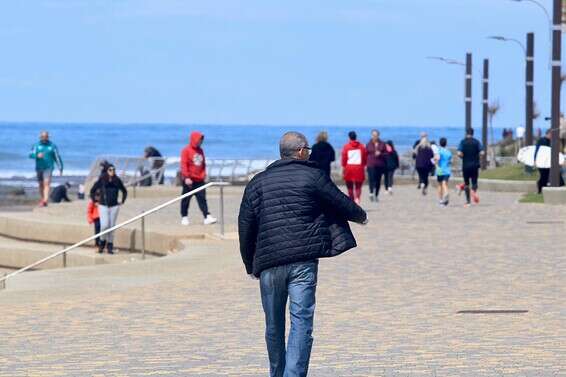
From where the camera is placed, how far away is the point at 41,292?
1734 centimetres

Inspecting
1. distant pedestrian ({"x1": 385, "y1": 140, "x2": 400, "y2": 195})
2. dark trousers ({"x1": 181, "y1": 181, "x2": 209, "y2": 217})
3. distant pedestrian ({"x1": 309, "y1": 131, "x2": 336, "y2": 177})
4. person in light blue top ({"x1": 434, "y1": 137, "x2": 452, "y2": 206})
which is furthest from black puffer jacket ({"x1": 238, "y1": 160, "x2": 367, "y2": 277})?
distant pedestrian ({"x1": 385, "y1": 140, "x2": 400, "y2": 195})

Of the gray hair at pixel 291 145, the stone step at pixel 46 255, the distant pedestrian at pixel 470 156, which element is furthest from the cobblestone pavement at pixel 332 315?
the distant pedestrian at pixel 470 156

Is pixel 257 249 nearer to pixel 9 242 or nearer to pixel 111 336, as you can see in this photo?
pixel 111 336

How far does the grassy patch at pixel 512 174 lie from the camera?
46.3 m

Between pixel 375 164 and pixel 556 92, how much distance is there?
178 inches

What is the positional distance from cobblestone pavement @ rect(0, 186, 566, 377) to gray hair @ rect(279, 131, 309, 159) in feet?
5.43

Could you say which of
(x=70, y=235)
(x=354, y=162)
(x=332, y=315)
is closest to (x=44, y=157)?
(x=354, y=162)

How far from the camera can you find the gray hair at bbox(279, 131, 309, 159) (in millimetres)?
9781

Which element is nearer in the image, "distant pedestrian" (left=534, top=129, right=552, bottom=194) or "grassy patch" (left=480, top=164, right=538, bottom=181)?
"distant pedestrian" (left=534, top=129, right=552, bottom=194)

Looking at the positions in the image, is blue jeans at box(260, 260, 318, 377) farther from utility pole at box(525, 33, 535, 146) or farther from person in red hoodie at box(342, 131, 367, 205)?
utility pole at box(525, 33, 535, 146)

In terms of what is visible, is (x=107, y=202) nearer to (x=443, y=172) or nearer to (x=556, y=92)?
(x=443, y=172)

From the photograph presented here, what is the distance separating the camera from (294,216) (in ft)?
31.6

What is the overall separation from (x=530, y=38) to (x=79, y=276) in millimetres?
32577

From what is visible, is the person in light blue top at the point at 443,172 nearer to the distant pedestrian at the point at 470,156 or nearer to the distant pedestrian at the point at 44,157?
the distant pedestrian at the point at 470,156
